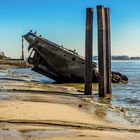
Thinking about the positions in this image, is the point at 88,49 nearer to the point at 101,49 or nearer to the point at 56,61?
the point at 101,49

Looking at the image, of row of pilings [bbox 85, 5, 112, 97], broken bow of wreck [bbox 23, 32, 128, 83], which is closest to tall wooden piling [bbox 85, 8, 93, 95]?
row of pilings [bbox 85, 5, 112, 97]

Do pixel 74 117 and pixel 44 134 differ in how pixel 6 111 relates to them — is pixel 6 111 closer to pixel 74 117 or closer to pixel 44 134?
pixel 74 117

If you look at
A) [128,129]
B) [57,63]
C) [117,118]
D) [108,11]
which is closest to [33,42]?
[57,63]

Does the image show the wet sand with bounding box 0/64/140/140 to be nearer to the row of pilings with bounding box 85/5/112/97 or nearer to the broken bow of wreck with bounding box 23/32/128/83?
the row of pilings with bounding box 85/5/112/97

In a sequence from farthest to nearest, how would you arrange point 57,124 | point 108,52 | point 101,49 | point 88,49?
point 108,52, point 88,49, point 101,49, point 57,124

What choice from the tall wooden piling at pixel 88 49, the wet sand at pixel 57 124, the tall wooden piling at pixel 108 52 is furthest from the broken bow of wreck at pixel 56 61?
the wet sand at pixel 57 124

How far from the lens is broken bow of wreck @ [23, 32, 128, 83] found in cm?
3206

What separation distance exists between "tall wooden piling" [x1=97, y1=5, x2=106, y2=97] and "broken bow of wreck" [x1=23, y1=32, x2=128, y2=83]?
11.0m

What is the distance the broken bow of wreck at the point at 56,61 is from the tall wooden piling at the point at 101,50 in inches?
431

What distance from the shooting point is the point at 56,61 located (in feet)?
107

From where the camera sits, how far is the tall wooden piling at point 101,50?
20203 millimetres

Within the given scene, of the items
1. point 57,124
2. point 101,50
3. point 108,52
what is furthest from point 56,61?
point 57,124

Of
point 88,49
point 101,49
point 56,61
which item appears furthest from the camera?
point 56,61

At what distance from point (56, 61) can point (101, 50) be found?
12639 mm
